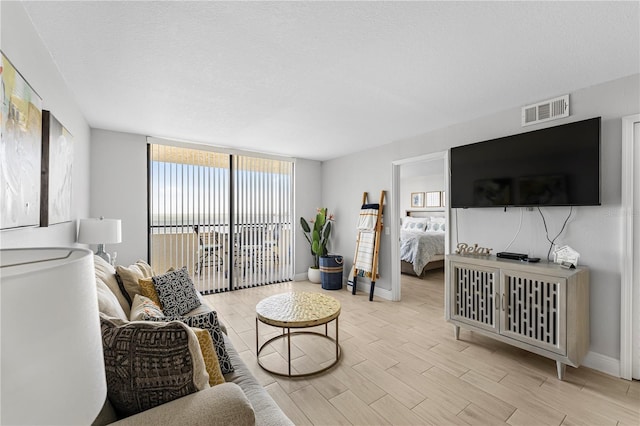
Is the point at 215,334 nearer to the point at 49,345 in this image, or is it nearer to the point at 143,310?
the point at 143,310

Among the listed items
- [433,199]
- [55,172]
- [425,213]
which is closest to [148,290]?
[55,172]

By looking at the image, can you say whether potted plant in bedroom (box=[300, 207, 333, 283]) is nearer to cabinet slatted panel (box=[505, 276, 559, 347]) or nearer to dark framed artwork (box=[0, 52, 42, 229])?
cabinet slatted panel (box=[505, 276, 559, 347])

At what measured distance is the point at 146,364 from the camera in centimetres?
98

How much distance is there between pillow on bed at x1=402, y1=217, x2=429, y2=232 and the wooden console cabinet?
4.44 meters

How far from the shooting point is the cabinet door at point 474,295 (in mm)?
2650

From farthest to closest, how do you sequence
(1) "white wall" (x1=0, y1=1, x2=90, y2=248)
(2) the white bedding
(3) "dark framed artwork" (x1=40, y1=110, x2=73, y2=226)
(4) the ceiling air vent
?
(2) the white bedding, (4) the ceiling air vent, (3) "dark framed artwork" (x1=40, y1=110, x2=73, y2=226), (1) "white wall" (x1=0, y1=1, x2=90, y2=248)

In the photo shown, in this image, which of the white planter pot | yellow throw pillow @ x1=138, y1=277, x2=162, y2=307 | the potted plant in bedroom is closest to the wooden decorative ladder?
the potted plant in bedroom

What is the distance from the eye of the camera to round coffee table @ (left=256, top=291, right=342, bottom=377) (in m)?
2.19

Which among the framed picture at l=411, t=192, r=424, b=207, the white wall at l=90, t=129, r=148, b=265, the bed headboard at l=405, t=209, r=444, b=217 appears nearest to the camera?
the white wall at l=90, t=129, r=148, b=265

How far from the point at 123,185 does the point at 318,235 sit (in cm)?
306

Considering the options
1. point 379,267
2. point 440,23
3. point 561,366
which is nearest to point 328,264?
point 379,267

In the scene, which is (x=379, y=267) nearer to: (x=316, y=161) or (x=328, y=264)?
(x=328, y=264)

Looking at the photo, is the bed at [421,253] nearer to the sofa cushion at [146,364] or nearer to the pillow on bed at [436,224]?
the pillow on bed at [436,224]

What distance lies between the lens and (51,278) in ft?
1.49
